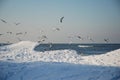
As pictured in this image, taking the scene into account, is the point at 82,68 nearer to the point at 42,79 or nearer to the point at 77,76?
the point at 77,76

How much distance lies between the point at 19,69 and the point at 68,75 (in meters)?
3.06

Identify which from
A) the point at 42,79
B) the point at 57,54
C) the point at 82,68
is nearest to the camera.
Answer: the point at 42,79

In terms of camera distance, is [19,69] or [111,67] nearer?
[19,69]

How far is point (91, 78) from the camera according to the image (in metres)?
14.0

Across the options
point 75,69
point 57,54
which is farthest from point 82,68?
point 57,54

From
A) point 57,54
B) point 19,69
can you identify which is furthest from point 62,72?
point 57,54

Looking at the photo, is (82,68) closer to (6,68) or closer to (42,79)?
(42,79)

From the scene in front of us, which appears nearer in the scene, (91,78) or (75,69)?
(91,78)

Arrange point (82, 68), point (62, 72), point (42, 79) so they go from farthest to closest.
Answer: point (82, 68) → point (62, 72) → point (42, 79)

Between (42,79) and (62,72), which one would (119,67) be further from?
(42,79)

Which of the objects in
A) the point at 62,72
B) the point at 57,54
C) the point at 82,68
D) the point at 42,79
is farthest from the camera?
the point at 57,54

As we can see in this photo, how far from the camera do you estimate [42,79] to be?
45.0ft

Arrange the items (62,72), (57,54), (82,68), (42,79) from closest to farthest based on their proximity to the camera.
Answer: (42,79) → (62,72) → (82,68) → (57,54)

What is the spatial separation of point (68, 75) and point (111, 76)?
244 cm
